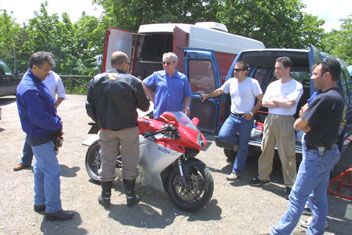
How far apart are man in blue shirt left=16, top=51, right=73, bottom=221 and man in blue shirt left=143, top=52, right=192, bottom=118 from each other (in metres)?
1.69

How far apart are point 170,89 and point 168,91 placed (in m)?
0.04

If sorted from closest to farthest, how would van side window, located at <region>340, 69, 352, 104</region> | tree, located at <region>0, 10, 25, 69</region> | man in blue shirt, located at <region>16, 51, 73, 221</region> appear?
man in blue shirt, located at <region>16, 51, 73, 221</region>
van side window, located at <region>340, 69, 352, 104</region>
tree, located at <region>0, 10, 25, 69</region>

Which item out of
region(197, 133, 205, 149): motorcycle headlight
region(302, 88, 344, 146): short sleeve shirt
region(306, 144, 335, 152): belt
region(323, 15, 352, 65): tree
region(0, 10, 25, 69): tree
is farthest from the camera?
region(0, 10, 25, 69): tree

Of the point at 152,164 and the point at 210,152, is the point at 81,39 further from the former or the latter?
the point at 152,164

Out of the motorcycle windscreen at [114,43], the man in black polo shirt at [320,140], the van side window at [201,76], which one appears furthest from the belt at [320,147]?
the motorcycle windscreen at [114,43]

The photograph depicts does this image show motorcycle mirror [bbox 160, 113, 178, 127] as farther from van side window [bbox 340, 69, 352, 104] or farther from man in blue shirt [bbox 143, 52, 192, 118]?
van side window [bbox 340, 69, 352, 104]

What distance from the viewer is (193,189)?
347cm

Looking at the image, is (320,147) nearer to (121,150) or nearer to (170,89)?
(121,150)

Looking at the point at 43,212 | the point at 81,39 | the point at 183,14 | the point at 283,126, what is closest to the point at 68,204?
the point at 43,212

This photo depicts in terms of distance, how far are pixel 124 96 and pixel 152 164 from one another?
0.95 meters

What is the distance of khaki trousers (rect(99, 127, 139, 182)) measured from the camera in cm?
341

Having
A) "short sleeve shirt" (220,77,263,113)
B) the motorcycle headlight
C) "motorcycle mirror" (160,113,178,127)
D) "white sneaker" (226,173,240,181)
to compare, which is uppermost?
"short sleeve shirt" (220,77,263,113)

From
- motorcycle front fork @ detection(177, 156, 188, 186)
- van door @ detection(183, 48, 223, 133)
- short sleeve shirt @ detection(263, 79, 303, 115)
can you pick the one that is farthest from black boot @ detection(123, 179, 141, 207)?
van door @ detection(183, 48, 223, 133)

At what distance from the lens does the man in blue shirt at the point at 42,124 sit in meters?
2.95
